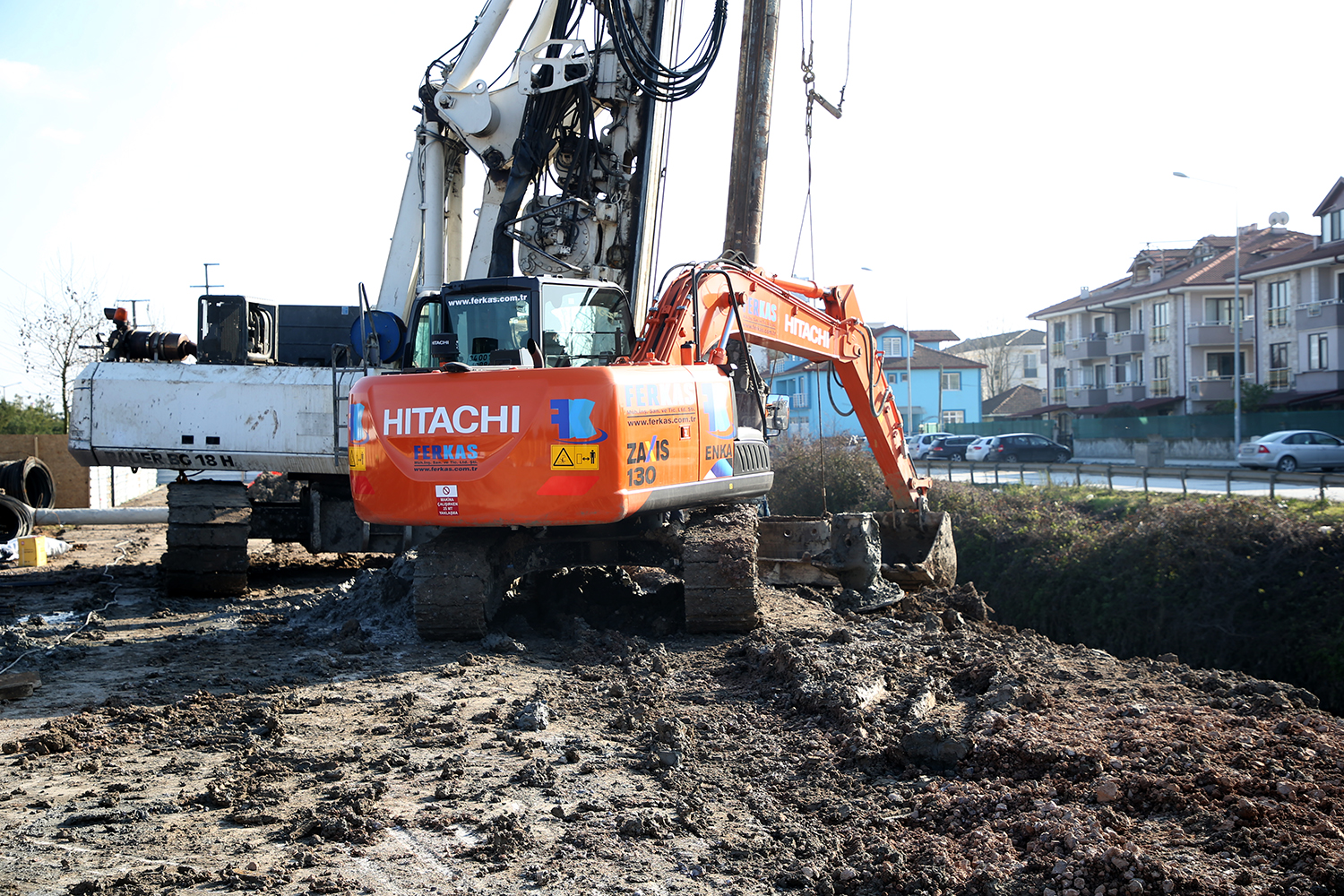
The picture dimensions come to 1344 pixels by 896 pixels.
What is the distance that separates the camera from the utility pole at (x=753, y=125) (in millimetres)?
12109

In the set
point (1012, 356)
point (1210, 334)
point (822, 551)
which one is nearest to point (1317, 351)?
point (1210, 334)

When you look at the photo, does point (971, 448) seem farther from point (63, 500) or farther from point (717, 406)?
point (717, 406)

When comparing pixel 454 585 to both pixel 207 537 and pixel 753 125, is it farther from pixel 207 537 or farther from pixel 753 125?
pixel 753 125

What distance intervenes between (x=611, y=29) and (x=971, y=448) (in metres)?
37.3

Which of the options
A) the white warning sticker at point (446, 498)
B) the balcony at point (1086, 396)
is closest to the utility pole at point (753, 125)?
the white warning sticker at point (446, 498)

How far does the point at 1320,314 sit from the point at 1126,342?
43.8 ft

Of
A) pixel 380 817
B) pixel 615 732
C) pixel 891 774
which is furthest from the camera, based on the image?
pixel 615 732

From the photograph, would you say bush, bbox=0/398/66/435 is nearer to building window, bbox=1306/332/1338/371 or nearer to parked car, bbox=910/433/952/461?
parked car, bbox=910/433/952/461

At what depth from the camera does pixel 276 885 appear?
3.97 m

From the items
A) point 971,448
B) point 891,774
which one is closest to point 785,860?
point 891,774

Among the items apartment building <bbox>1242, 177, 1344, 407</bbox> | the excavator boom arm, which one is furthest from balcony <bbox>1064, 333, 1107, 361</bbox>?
the excavator boom arm

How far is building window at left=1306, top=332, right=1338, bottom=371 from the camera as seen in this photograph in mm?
42094

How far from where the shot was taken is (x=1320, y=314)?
42.1 meters

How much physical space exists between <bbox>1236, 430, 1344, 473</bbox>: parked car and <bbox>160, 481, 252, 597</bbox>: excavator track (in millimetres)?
30806
